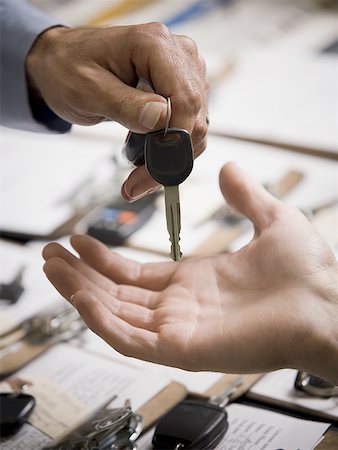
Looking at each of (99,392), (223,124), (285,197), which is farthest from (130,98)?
(223,124)

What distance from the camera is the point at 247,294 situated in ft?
3.58

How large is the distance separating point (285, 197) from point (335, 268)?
55 centimetres

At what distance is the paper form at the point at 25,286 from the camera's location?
134cm

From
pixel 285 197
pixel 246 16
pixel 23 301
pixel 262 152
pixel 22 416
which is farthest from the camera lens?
pixel 246 16

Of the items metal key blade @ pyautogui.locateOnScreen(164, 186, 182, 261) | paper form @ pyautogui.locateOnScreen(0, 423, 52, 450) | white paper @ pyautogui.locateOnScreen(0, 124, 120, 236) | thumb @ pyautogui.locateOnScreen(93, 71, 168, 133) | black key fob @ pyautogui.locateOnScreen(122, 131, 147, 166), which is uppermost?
thumb @ pyautogui.locateOnScreen(93, 71, 168, 133)

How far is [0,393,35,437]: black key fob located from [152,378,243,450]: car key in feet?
0.58

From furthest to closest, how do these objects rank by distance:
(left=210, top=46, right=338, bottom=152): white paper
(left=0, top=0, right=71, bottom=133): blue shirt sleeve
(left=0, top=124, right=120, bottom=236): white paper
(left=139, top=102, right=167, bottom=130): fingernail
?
(left=210, top=46, right=338, bottom=152): white paper
(left=0, top=124, right=120, bottom=236): white paper
(left=0, top=0, right=71, bottom=133): blue shirt sleeve
(left=139, top=102, right=167, bottom=130): fingernail

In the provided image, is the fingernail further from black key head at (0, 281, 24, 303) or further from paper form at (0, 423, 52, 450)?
black key head at (0, 281, 24, 303)

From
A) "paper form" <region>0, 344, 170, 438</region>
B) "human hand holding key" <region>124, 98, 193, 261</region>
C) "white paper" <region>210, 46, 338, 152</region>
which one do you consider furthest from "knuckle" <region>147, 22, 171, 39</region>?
"white paper" <region>210, 46, 338, 152</region>

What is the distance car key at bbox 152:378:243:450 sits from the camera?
3.28 ft

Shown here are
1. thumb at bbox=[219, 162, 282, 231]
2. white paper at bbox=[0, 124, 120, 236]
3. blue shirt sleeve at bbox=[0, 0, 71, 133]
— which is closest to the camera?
thumb at bbox=[219, 162, 282, 231]

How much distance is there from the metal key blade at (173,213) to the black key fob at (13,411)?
0.90ft

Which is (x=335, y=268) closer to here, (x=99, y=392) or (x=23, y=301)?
(x=99, y=392)

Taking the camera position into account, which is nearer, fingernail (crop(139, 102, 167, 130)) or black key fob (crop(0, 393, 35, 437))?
fingernail (crop(139, 102, 167, 130))
